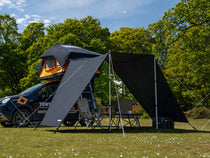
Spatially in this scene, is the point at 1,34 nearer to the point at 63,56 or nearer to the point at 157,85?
the point at 63,56

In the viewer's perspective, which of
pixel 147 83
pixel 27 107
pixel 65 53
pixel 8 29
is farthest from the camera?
pixel 8 29

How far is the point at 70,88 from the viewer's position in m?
9.18

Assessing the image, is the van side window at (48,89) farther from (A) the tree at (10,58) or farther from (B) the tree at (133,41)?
(B) the tree at (133,41)

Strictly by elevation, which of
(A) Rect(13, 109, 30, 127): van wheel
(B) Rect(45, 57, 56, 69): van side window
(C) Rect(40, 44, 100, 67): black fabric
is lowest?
(A) Rect(13, 109, 30, 127): van wheel

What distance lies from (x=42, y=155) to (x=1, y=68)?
2746 cm

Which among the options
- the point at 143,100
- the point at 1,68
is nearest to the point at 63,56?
the point at 143,100

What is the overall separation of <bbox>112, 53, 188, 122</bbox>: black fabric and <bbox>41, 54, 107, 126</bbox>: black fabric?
1265 mm

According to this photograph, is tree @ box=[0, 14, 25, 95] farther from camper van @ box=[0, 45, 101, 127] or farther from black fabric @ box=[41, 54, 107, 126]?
black fabric @ box=[41, 54, 107, 126]

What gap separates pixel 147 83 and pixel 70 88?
318 centimetres

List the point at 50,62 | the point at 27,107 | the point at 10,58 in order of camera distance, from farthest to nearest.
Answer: the point at 10,58 → the point at 50,62 → the point at 27,107

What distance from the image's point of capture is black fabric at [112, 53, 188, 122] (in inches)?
412

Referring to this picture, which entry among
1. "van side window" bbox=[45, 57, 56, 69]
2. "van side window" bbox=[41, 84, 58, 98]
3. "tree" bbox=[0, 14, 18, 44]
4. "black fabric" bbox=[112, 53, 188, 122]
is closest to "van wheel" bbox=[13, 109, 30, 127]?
"van side window" bbox=[41, 84, 58, 98]

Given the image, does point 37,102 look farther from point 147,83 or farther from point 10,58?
point 10,58

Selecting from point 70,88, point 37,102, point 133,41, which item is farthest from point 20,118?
point 133,41
